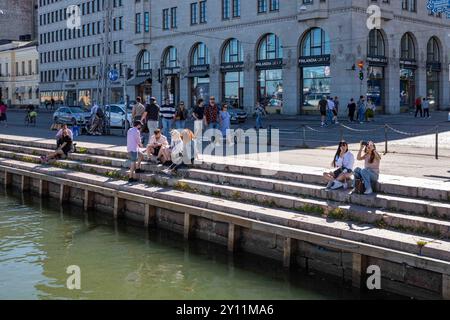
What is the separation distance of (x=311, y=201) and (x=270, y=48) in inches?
1693

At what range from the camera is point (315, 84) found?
52.0m

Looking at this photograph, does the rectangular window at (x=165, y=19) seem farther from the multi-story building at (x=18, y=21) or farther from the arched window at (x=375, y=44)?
the multi-story building at (x=18, y=21)

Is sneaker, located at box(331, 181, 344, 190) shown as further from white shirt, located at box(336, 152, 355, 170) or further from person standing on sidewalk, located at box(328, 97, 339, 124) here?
person standing on sidewalk, located at box(328, 97, 339, 124)

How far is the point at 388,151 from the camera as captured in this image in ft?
72.8

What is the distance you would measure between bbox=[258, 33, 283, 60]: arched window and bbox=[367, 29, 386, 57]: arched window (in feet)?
24.1

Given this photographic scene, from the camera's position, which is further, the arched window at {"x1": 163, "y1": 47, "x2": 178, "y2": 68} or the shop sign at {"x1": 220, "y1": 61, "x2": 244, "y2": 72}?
the arched window at {"x1": 163, "y1": 47, "x2": 178, "y2": 68}

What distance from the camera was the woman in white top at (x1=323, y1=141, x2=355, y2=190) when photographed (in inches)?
537

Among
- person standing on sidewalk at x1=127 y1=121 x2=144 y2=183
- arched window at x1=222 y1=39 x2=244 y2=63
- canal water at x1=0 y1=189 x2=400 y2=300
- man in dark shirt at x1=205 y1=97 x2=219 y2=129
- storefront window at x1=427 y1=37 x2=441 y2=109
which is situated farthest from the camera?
arched window at x1=222 y1=39 x2=244 y2=63

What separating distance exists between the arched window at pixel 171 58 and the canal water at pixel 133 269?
48558mm

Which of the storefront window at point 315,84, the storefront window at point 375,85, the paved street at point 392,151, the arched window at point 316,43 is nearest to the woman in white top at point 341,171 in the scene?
the paved street at point 392,151

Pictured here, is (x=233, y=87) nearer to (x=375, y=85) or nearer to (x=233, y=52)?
(x=233, y=52)

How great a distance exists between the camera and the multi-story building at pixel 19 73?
98812 mm

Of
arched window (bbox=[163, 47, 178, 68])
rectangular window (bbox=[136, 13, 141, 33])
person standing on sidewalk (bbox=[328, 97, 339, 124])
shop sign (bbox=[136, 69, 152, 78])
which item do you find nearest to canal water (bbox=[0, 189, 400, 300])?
person standing on sidewalk (bbox=[328, 97, 339, 124])

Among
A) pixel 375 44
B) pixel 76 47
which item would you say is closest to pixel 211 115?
pixel 375 44
